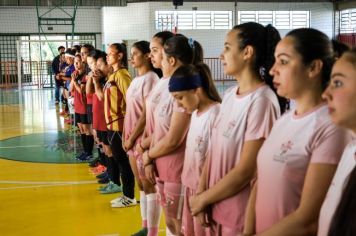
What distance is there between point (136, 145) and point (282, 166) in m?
2.22

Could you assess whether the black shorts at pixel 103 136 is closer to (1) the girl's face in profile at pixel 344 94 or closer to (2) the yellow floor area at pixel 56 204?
(2) the yellow floor area at pixel 56 204

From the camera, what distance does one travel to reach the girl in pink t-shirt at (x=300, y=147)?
1633 millimetres

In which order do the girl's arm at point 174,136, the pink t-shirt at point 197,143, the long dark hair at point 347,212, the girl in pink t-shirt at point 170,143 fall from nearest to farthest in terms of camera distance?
the long dark hair at point 347,212, the pink t-shirt at point 197,143, the girl's arm at point 174,136, the girl in pink t-shirt at point 170,143

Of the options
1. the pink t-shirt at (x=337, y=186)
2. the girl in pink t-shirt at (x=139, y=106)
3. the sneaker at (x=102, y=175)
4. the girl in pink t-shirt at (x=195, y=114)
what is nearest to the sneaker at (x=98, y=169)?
the sneaker at (x=102, y=175)

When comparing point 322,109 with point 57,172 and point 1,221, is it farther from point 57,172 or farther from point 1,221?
point 57,172

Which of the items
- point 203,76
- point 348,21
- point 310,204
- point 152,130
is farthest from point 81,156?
point 348,21

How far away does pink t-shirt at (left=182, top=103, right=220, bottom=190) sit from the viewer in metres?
2.59

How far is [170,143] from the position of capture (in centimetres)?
304

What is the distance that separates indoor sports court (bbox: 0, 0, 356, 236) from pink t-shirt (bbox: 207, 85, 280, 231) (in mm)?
422

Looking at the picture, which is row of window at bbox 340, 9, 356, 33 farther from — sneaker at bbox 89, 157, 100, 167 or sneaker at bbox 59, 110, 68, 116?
sneaker at bbox 89, 157, 100, 167

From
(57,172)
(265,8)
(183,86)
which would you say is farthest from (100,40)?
(183,86)

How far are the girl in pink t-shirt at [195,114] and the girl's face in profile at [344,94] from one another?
1.11 meters

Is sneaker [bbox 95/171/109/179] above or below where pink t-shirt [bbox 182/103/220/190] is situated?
below

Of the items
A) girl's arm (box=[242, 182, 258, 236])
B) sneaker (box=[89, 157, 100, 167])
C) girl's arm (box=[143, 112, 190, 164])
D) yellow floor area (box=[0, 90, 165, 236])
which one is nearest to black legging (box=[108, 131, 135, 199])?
yellow floor area (box=[0, 90, 165, 236])
